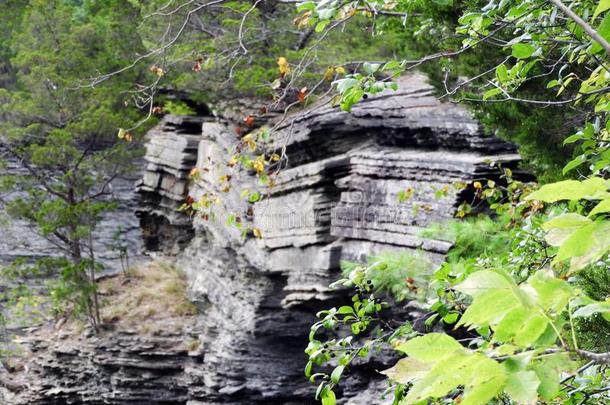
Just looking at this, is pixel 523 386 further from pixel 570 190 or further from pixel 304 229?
pixel 304 229

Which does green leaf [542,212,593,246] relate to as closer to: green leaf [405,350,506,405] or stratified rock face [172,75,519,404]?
green leaf [405,350,506,405]

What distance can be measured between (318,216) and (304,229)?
280 mm

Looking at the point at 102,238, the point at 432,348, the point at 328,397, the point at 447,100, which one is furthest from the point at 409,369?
the point at 102,238

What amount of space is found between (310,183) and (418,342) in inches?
339

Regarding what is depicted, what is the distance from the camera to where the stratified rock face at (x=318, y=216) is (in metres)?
8.19

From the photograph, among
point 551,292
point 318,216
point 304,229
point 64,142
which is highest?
point 64,142

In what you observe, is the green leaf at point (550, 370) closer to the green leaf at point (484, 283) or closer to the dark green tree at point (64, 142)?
the green leaf at point (484, 283)

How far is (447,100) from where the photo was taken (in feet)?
26.8

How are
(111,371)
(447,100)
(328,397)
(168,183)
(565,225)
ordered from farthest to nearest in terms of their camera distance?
(168,183) < (111,371) < (447,100) < (328,397) < (565,225)

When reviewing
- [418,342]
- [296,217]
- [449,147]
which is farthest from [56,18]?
[418,342]

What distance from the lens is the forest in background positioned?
112cm

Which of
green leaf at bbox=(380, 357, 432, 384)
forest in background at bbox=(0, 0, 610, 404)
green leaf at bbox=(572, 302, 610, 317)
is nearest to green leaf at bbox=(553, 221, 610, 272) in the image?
forest in background at bbox=(0, 0, 610, 404)

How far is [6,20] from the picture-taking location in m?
27.6

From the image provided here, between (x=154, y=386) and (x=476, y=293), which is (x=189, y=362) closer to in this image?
(x=154, y=386)
